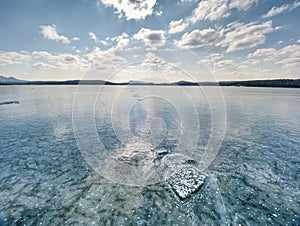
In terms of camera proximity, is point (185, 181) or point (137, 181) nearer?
point (185, 181)

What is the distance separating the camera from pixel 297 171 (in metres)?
10.4

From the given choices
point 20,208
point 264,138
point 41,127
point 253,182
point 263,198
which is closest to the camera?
point 20,208

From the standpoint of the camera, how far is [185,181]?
9195 millimetres

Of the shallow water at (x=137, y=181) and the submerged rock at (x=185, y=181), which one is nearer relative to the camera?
the shallow water at (x=137, y=181)

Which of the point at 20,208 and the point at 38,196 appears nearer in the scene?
the point at 20,208

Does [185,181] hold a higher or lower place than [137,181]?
higher

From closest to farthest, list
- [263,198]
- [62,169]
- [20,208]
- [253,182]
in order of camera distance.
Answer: [20,208]
[263,198]
[253,182]
[62,169]

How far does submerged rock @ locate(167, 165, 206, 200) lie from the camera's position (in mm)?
8539

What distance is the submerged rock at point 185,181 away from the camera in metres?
8.54

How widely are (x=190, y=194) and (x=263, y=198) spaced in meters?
3.50

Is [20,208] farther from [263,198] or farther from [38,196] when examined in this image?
[263,198]

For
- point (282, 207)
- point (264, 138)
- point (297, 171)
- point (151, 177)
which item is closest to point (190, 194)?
point (151, 177)

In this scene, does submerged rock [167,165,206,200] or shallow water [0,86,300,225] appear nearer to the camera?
shallow water [0,86,300,225]

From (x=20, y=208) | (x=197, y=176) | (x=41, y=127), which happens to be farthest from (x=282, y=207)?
(x=41, y=127)
